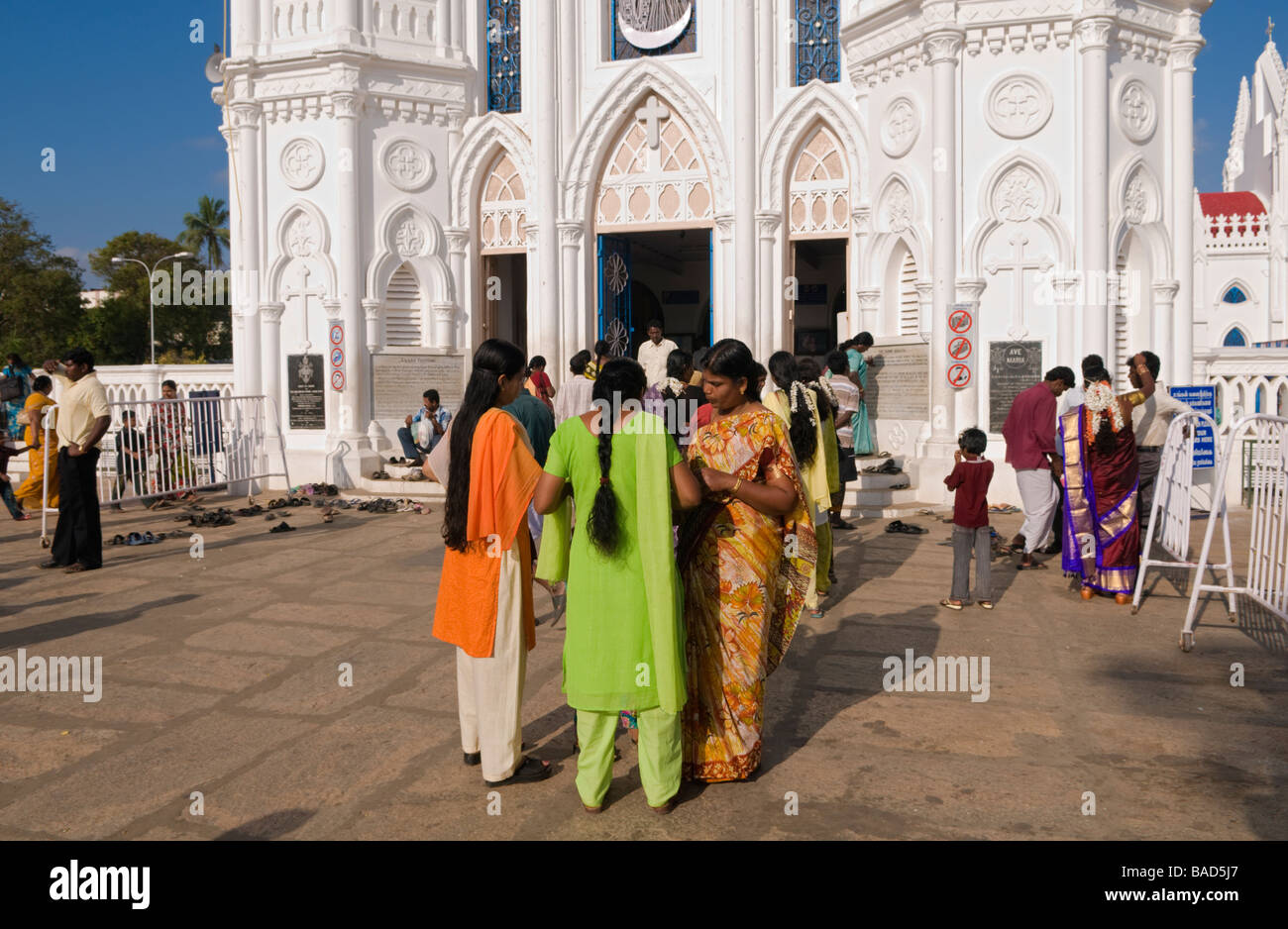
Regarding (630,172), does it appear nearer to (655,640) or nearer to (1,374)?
(1,374)

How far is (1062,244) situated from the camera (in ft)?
35.0

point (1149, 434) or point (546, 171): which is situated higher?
point (546, 171)

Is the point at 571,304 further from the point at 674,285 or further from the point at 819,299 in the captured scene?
the point at 674,285

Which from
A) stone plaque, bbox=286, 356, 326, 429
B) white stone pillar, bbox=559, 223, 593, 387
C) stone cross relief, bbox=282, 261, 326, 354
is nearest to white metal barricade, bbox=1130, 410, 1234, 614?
white stone pillar, bbox=559, 223, 593, 387

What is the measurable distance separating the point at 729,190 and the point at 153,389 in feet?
30.0

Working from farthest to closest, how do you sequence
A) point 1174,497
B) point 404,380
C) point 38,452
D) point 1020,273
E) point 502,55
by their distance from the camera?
1. point 502,55
2. point 404,380
3. point 1020,273
4. point 38,452
5. point 1174,497

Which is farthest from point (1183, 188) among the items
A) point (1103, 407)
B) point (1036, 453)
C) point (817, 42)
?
point (1103, 407)

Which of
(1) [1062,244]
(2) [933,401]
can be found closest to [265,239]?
(2) [933,401]

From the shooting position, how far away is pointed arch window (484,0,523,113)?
1348cm

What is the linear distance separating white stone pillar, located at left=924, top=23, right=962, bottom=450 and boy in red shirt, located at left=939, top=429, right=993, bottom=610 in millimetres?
4531

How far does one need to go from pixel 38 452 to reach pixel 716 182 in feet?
27.9

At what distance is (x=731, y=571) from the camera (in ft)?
11.7

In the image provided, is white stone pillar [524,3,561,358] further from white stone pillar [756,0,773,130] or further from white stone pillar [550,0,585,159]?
white stone pillar [756,0,773,130]

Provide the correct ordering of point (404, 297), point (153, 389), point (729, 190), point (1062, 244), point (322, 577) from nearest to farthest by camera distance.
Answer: point (322, 577)
point (1062, 244)
point (729, 190)
point (404, 297)
point (153, 389)
